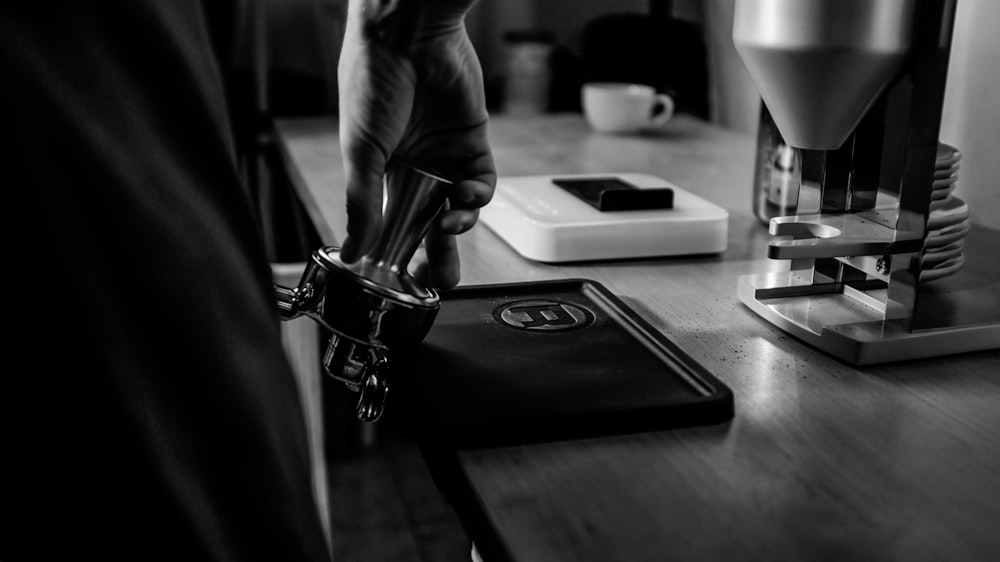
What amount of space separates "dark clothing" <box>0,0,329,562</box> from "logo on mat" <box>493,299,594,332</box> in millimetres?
268

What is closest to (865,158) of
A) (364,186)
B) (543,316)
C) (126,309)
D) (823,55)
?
(823,55)

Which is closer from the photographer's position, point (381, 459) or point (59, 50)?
point (59, 50)

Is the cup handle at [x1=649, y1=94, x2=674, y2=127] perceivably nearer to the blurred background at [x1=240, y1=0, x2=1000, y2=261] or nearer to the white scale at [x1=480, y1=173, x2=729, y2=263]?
the blurred background at [x1=240, y1=0, x2=1000, y2=261]

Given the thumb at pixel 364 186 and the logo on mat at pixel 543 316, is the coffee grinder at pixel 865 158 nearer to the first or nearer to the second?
the logo on mat at pixel 543 316

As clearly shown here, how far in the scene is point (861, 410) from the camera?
597mm

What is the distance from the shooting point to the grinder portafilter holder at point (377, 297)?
579 mm

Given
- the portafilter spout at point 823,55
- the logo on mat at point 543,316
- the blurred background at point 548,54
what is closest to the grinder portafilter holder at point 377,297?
the logo on mat at point 543,316

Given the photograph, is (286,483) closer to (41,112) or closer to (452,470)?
(452,470)

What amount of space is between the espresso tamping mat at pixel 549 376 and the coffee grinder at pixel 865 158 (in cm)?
13

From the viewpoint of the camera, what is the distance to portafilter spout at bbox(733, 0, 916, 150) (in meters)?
0.62

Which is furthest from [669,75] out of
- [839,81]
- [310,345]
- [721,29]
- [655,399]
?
[655,399]

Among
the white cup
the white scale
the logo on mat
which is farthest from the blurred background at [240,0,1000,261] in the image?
the logo on mat

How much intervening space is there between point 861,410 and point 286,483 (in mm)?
348

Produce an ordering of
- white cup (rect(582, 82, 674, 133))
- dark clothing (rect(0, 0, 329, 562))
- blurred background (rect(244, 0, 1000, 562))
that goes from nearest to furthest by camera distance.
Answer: dark clothing (rect(0, 0, 329, 562)) < white cup (rect(582, 82, 674, 133)) < blurred background (rect(244, 0, 1000, 562))
